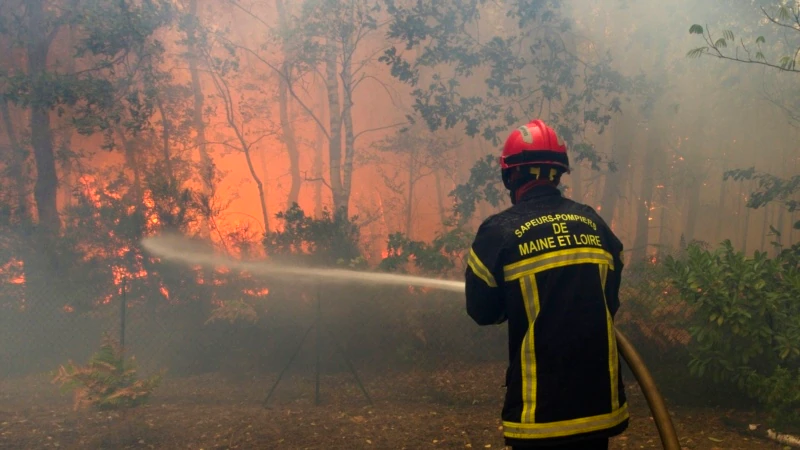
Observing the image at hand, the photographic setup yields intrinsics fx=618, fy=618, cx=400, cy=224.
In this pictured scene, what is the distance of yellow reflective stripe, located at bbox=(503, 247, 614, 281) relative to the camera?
2086mm

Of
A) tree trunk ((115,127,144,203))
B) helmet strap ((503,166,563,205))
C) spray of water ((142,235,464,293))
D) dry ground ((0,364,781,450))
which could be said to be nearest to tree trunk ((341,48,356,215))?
spray of water ((142,235,464,293))

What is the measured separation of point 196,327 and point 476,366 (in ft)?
12.3

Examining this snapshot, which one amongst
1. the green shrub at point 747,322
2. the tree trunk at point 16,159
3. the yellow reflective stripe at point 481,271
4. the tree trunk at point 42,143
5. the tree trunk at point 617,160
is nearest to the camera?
the yellow reflective stripe at point 481,271

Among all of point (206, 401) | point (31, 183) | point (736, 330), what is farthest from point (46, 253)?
point (736, 330)

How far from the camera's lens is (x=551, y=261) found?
2.08 metres

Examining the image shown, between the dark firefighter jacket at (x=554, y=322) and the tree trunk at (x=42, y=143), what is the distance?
864 cm

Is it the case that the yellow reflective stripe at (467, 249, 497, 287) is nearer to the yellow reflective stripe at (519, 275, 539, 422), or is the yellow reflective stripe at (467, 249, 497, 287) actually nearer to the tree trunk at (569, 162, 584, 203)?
the yellow reflective stripe at (519, 275, 539, 422)

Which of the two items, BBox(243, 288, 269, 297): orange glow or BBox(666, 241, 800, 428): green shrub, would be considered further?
BBox(243, 288, 269, 297): orange glow

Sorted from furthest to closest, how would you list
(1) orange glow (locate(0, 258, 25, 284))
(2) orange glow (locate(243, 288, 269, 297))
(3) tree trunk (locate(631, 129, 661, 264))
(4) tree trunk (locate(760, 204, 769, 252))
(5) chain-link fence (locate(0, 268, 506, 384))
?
(4) tree trunk (locate(760, 204, 769, 252)), (3) tree trunk (locate(631, 129, 661, 264)), (1) orange glow (locate(0, 258, 25, 284)), (2) orange glow (locate(243, 288, 269, 297)), (5) chain-link fence (locate(0, 268, 506, 384))

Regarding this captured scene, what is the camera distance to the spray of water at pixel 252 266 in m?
7.66

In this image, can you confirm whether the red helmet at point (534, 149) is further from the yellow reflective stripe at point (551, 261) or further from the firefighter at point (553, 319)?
the yellow reflective stripe at point (551, 261)

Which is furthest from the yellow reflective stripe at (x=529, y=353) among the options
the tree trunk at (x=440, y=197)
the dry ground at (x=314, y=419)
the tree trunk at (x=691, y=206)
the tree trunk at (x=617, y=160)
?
the tree trunk at (x=691, y=206)

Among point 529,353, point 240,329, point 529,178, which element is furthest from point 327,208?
point 529,353

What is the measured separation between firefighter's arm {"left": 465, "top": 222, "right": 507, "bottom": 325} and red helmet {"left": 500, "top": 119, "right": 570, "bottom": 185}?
30 centimetres
